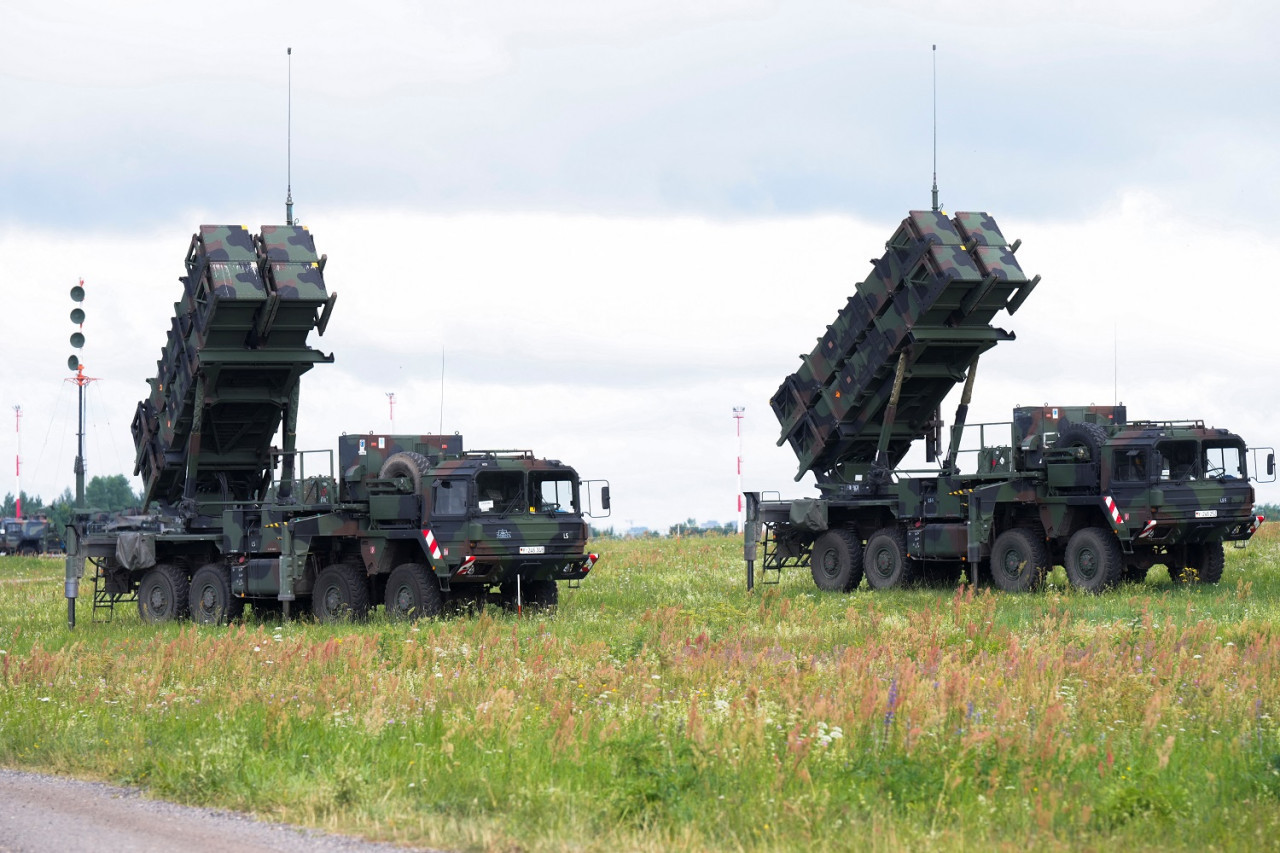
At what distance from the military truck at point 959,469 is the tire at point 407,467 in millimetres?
7084

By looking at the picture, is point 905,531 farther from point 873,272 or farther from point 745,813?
point 745,813

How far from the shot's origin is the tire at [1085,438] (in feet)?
78.6

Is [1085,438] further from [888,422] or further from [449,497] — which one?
[449,497]

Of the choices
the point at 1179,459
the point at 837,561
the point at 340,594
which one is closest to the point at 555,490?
the point at 340,594

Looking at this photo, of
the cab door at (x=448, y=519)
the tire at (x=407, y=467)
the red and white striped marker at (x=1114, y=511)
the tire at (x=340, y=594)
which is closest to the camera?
the cab door at (x=448, y=519)

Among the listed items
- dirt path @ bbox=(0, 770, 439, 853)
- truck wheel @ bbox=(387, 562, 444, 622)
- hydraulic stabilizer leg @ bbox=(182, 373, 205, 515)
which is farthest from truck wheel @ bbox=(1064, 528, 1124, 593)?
dirt path @ bbox=(0, 770, 439, 853)

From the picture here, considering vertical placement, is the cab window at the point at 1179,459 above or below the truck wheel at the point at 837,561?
above

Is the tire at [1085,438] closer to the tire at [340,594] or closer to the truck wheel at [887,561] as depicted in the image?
the truck wheel at [887,561]

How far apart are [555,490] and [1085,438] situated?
8.02m

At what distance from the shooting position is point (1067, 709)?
11.6 metres

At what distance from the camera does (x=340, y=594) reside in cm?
2253

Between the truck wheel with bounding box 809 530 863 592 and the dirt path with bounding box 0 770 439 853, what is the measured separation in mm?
18075

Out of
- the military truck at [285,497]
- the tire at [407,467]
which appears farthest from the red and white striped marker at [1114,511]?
the tire at [407,467]

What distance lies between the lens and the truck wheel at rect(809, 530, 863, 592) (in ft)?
90.0
